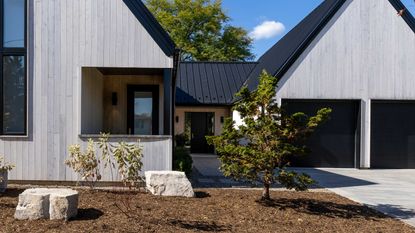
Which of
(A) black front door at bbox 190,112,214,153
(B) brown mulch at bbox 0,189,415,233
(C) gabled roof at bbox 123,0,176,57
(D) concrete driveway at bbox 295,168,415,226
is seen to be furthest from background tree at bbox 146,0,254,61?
(B) brown mulch at bbox 0,189,415,233

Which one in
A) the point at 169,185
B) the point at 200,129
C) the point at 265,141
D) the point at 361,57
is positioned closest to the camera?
the point at 265,141

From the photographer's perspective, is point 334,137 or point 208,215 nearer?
point 208,215

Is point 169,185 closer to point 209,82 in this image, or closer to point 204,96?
point 204,96

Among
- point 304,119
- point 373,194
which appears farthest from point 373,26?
point 304,119

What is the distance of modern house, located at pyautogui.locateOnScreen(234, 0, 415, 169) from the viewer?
1504 centimetres

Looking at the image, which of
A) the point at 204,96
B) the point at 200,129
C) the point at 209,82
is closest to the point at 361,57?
the point at 204,96

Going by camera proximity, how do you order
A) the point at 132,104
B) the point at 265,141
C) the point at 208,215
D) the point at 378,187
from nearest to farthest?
1. the point at 208,215
2. the point at 265,141
3. the point at 378,187
4. the point at 132,104

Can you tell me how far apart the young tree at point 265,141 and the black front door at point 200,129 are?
13.0 meters

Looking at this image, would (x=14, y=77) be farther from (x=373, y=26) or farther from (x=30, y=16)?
(x=373, y=26)

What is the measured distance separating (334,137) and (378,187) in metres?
4.69

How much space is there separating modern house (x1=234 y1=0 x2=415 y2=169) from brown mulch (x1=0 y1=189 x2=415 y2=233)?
706cm

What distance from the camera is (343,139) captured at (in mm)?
15438

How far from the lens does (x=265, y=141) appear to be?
760 cm

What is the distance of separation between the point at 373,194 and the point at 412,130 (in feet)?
22.9
